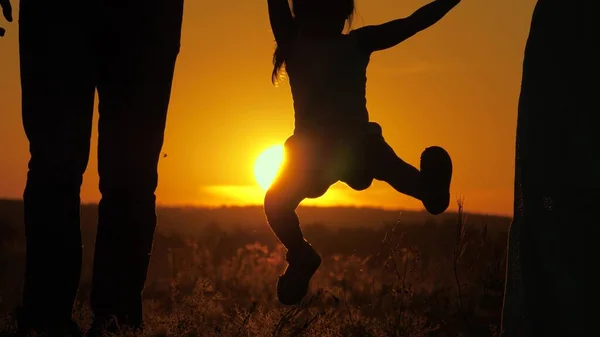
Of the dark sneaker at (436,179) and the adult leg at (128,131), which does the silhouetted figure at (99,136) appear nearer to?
the adult leg at (128,131)

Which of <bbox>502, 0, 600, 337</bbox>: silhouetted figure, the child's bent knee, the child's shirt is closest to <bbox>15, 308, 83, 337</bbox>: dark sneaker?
the child's bent knee

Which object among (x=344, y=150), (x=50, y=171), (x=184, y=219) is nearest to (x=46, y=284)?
(x=50, y=171)

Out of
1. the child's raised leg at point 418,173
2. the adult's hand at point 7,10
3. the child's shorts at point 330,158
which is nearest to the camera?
the child's shorts at point 330,158

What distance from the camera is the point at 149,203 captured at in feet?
18.5

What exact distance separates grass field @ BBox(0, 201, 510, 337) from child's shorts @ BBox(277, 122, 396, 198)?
75 cm

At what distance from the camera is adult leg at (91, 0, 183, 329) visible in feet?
17.8

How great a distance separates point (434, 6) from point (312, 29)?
0.57 m

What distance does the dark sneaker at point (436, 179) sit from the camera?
4512 millimetres

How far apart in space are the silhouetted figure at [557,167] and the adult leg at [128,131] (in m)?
2.14

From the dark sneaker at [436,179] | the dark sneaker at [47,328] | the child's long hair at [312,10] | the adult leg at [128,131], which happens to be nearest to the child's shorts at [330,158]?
the dark sneaker at [436,179]

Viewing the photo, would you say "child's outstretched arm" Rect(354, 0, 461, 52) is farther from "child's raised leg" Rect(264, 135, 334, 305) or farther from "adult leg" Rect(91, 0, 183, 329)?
"adult leg" Rect(91, 0, 183, 329)

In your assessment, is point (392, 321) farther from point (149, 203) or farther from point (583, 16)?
point (583, 16)

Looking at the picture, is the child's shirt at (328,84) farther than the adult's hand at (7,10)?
No

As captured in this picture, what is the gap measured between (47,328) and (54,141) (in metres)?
1.03
